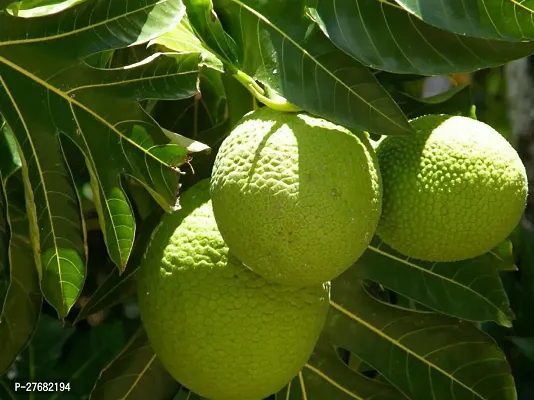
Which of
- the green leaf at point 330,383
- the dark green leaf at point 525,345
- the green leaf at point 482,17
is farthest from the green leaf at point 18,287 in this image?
the dark green leaf at point 525,345

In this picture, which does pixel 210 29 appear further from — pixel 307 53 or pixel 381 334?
pixel 381 334

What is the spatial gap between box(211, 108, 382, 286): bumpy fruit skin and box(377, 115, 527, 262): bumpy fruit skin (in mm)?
64

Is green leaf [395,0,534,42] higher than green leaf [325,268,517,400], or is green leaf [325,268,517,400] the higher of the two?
green leaf [395,0,534,42]

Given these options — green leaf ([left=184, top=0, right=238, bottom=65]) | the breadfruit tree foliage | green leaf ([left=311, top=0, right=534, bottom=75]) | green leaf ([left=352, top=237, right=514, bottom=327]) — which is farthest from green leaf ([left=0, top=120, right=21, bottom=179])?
green leaf ([left=352, top=237, right=514, bottom=327])

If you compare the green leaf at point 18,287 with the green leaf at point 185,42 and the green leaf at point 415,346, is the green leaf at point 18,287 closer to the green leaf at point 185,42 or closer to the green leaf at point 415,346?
the green leaf at point 185,42

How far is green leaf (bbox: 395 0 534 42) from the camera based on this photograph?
69 centimetres

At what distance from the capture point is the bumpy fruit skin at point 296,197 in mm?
655

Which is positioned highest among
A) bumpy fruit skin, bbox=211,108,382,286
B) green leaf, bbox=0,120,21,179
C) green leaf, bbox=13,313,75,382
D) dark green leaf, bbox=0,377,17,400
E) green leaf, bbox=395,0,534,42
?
green leaf, bbox=395,0,534,42

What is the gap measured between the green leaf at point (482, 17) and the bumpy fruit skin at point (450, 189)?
11cm

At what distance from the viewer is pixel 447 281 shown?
998 mm

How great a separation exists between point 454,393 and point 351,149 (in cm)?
42

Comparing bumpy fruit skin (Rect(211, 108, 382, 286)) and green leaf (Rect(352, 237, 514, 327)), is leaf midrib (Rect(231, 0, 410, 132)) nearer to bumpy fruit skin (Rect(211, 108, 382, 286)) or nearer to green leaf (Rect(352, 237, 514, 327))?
bumpy fruit skin (Rect(211, 108, 382, 286))

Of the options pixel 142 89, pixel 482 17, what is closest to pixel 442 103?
pixel 482 17

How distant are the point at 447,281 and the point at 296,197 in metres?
0.41
